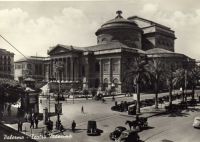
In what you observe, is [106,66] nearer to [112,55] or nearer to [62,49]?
[112,55]

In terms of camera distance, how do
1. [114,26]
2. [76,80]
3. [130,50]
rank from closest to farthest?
1. [130,50]
2. [76,80]
3. [114,26]

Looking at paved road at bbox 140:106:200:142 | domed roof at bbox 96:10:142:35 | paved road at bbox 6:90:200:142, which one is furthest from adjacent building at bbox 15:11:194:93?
paved road at bbox 140:106:200:142

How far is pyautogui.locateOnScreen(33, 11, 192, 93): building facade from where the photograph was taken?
68.4m

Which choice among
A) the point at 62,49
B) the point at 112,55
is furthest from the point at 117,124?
the point at 62,49

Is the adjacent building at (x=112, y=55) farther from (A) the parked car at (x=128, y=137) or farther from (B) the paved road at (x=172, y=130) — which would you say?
(A) the parked car at (x=128, y=137)

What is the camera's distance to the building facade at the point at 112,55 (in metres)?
68.4

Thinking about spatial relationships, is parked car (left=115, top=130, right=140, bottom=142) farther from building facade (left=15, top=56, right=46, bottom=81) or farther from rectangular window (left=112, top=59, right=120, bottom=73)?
building facade (left=15, top=56, right=46, bottom=81)

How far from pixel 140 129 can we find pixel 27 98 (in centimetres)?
1424

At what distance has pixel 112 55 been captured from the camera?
69.5 m

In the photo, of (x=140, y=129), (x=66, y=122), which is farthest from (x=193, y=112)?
(x=66, y=122)

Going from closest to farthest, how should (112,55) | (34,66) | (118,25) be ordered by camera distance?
(112,55) < (118,25) < (34,66)

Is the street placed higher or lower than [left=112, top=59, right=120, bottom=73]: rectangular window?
lower

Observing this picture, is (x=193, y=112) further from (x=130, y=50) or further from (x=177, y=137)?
(x=130, y=50)

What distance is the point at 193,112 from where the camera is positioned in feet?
127
